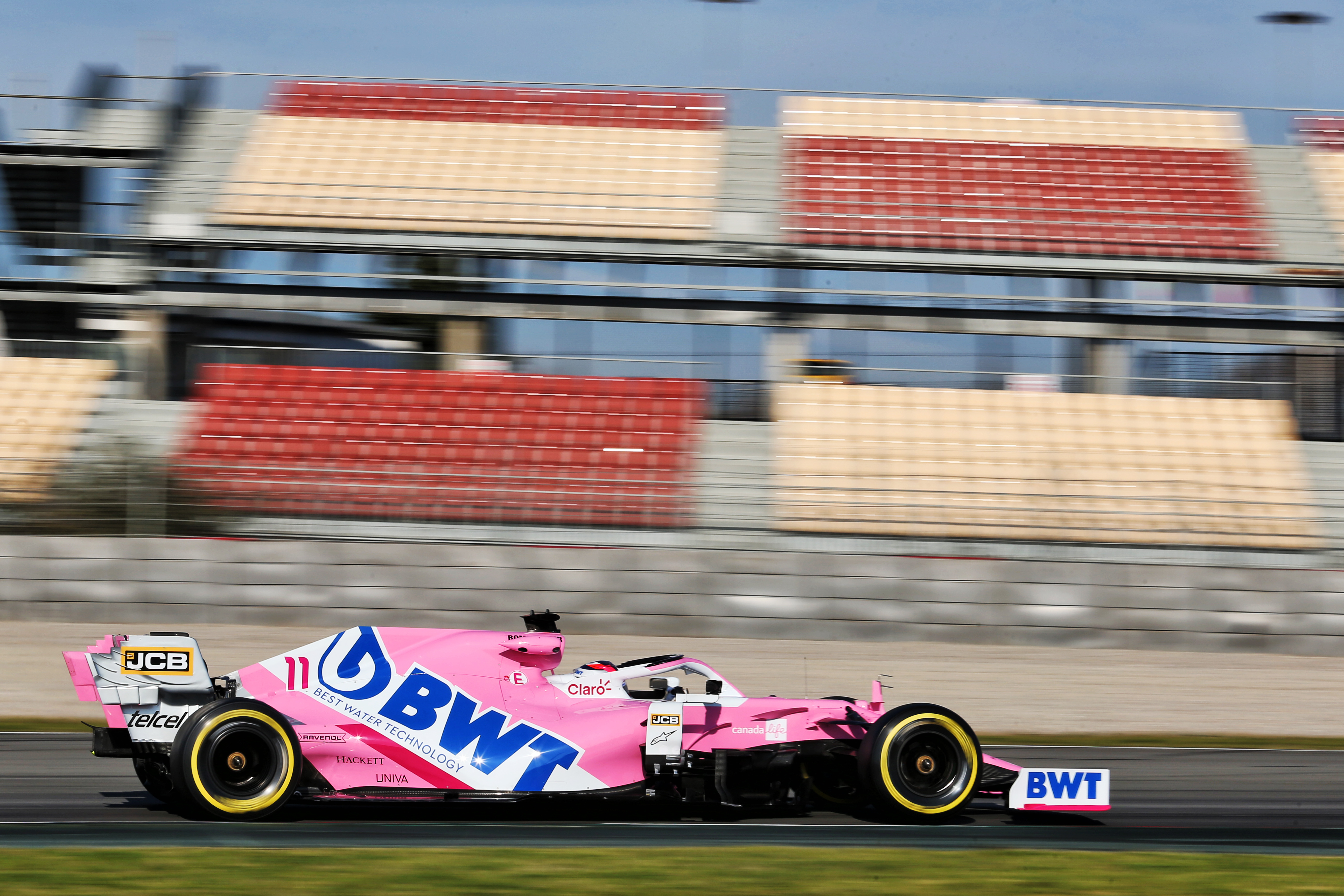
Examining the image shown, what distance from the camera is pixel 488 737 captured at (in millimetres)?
5910

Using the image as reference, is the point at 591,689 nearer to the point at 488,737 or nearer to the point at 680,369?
the point at 488,737

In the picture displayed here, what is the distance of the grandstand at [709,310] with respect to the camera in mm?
→ 12945

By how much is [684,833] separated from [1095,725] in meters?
5.24

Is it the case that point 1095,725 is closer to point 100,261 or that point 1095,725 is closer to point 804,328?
point 804,328

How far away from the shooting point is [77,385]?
47.8 ft

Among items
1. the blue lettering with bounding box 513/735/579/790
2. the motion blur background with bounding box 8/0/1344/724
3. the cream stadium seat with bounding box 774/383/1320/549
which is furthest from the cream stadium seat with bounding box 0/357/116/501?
the blue lettering with bounding box 513/735/579/790

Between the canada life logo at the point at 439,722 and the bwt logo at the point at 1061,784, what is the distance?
2.16 metres

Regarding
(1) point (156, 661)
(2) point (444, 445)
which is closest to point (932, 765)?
(1) point (156, 661)

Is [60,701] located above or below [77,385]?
below

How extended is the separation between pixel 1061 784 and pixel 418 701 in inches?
120

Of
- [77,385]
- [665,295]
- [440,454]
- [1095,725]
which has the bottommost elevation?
[1095,725]

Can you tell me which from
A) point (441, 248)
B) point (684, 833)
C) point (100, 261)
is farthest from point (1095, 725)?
point (100, 261)

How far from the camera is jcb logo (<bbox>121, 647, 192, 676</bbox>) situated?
5.86 m

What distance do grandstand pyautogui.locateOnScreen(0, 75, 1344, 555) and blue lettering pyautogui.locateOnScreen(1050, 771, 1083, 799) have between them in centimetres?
662
